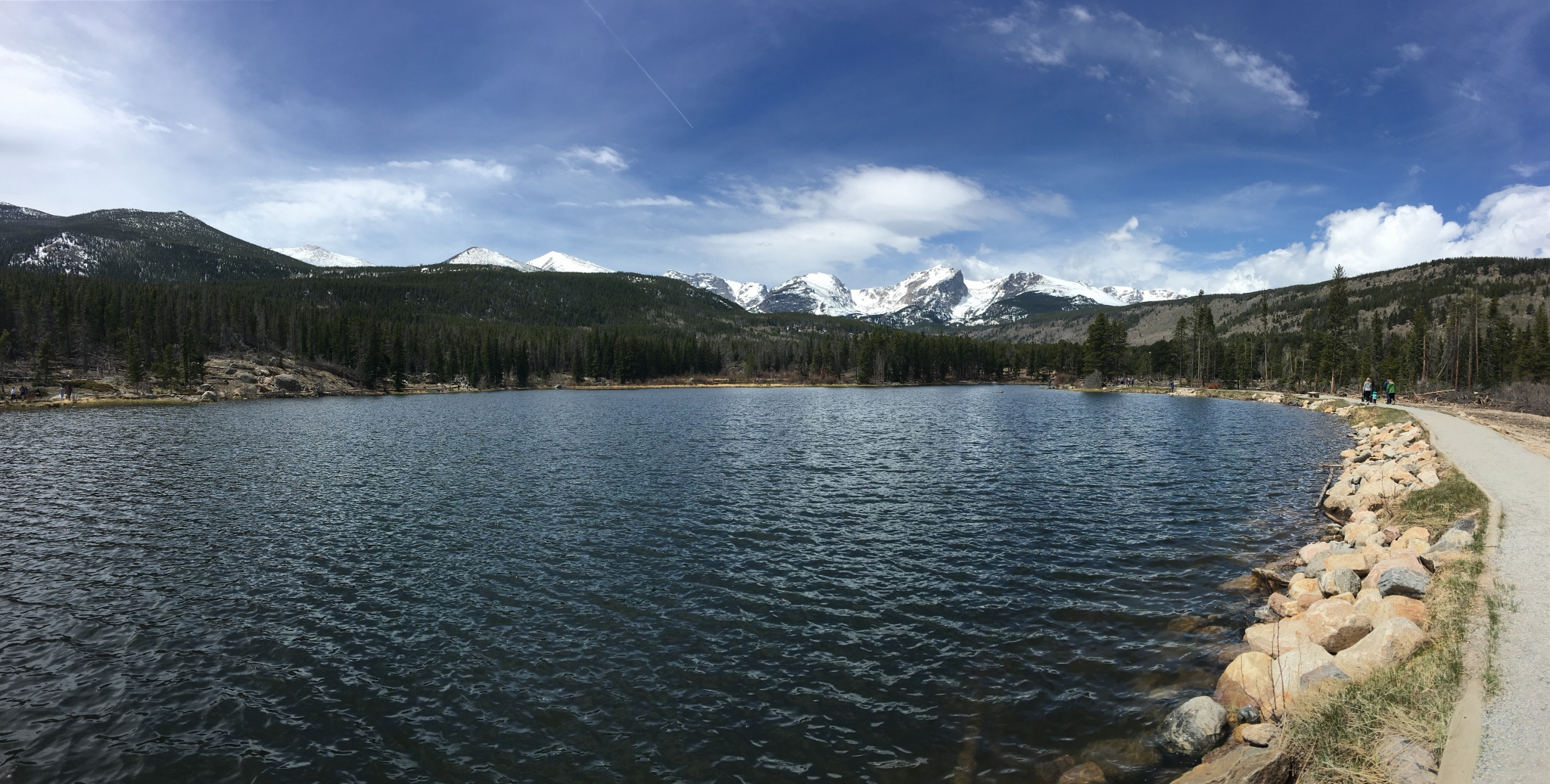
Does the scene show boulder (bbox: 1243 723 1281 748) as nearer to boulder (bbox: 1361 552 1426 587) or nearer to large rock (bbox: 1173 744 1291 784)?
large rock (bbox: 1173 744 1291 784)

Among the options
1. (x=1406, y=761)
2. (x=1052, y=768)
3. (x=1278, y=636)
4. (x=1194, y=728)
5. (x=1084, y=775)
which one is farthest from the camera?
(x=1278, y=636)

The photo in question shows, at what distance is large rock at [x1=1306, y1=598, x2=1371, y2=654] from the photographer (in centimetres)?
1334

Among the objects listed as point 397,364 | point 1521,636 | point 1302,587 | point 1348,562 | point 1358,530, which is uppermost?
point 397,364

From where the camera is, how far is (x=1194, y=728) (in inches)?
447

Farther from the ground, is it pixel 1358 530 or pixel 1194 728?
pixel 1358 530

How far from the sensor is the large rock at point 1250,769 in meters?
8.73

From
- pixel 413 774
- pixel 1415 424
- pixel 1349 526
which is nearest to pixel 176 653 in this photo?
pixel 413 774

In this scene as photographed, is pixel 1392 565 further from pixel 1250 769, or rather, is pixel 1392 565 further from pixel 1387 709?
pixel 1250 769

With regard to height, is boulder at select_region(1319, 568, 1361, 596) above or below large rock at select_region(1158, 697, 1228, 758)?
above

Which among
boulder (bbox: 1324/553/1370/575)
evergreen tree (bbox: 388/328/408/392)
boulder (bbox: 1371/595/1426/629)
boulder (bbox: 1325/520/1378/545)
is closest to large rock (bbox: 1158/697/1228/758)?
boulder (bbox: 1371/595/1426/629)

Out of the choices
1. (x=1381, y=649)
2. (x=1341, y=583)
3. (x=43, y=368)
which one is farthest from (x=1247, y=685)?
(x=43, y=368)

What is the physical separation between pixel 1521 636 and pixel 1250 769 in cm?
610

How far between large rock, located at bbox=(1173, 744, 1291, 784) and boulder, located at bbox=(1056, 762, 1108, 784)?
1190 mm

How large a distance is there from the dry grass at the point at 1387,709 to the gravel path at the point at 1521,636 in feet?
1.57
